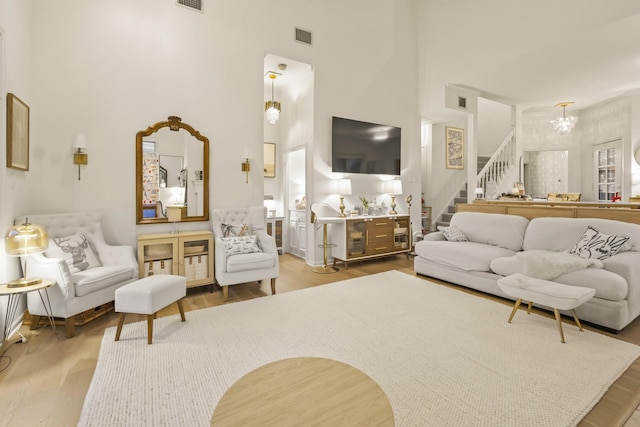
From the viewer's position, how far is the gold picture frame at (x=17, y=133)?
2672mm

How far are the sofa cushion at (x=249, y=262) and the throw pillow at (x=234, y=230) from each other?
0.48 m

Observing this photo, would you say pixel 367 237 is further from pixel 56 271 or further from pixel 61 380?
pixel 61 380

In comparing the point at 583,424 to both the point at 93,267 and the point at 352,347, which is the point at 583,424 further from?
the point at 93,267

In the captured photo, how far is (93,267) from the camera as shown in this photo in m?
3.08

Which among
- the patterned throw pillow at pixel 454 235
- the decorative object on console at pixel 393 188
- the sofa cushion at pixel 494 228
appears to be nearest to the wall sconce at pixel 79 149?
the decorative object on console at pixel 393 188

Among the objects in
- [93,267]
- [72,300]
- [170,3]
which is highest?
[170,3]

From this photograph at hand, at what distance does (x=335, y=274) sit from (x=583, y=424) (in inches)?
130

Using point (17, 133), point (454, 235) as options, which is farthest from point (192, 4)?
point (454, 235)

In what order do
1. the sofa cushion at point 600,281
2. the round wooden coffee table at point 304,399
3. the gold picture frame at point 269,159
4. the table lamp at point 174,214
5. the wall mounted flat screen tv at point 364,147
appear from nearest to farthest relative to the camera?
the round wooden coffee table at point 304,399
the sofa cushion at point 600,281
the table lamp at point 174,214
the wall mounted flat screen tv at point 364,147
the gold picture frame at point 269,159

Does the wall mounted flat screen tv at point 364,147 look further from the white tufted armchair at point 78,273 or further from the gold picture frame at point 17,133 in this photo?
the gold picture frame at point 17,133

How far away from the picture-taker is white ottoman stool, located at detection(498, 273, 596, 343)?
2439 millimetres

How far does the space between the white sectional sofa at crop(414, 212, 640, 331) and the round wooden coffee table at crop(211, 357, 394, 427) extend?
2.52 metres

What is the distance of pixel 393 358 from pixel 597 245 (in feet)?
8.43

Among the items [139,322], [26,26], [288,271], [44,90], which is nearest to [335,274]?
[288,271]
